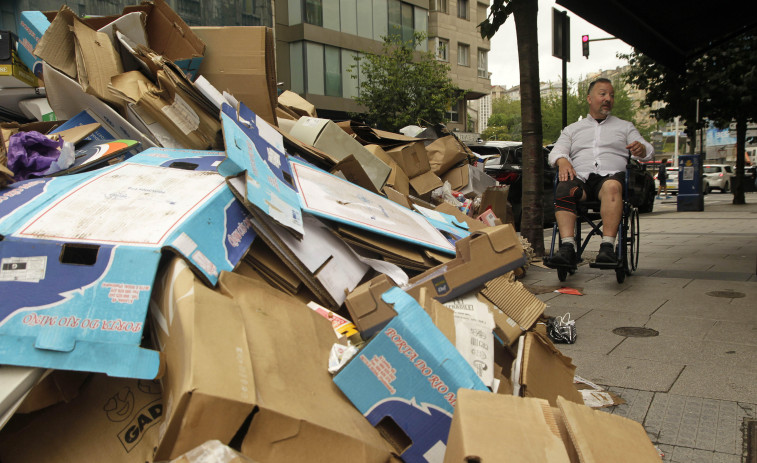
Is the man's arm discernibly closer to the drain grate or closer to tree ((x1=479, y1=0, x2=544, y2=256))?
tree ((x1=479, y1=0, x2=544, y2=256))

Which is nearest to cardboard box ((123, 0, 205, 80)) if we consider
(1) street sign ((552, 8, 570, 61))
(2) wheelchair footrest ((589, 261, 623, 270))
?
(2) wheelchair footrest ((589, 261, 623, 270))

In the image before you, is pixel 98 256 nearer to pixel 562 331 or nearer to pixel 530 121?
pixel 562 331

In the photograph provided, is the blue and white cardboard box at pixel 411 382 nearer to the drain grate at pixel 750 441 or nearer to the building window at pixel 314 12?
→ the drain grate at pixel 750 441

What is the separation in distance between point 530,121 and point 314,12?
19.6 metres

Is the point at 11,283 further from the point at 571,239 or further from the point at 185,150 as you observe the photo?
the point at 571,239

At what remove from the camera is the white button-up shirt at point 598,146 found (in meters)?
4.89

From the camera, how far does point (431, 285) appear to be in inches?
97.1

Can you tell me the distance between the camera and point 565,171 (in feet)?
16.1

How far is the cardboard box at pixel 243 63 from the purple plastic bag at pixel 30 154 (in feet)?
4.11

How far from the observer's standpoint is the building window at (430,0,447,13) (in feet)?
110

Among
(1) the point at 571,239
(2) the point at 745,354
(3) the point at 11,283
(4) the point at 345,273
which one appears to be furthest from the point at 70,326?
(1) the point at 571,239

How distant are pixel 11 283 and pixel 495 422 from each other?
5.06 feet

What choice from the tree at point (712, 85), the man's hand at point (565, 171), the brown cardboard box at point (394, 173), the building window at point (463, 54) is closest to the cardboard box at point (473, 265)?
the brown cardboard box at point (394, 173)

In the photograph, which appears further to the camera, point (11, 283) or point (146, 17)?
point (146, 17)
